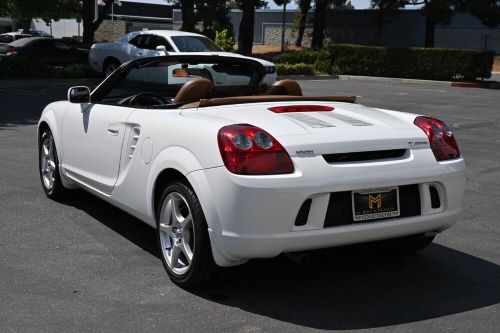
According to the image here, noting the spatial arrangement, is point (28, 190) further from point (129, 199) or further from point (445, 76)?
point (445, 76)

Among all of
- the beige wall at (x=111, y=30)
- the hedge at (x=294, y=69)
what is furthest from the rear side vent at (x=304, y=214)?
the beige wall at (x=111, y=30)

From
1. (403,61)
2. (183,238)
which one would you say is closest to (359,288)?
(183,238)

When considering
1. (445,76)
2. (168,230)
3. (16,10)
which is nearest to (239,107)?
(168,230)

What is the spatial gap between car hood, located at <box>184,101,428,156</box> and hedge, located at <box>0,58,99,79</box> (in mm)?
17115

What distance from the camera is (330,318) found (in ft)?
13.2

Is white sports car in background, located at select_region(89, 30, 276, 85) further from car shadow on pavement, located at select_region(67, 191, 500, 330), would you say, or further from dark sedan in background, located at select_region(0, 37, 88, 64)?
car shadow on pavement, located at select_region(67, 191, 500, 330)

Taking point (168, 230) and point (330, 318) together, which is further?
point (168, 230)

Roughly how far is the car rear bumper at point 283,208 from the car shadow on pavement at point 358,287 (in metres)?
0.23

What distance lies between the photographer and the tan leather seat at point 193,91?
5.09m

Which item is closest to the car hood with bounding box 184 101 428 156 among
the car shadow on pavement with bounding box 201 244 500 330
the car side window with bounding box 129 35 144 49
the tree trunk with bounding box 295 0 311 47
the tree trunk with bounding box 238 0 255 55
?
the car shadow on pavement with bounding box 201 244 500 330

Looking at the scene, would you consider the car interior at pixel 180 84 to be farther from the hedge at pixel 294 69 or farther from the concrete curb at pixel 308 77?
the hedge at pixel 294 69

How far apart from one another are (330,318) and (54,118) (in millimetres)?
3472

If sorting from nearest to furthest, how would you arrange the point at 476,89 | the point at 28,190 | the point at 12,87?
1. the point at 28,190
2. the point at 12,87
3. the point at 476,89

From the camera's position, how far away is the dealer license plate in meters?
4.16
